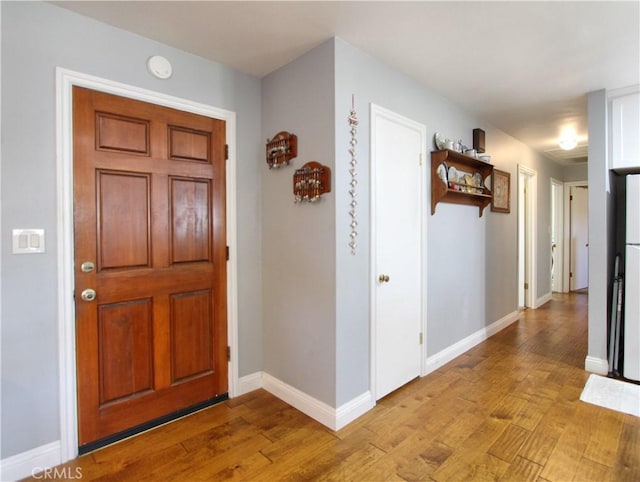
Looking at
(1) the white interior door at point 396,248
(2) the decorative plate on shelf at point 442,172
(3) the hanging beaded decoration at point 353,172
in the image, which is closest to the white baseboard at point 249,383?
(1) the white interior door at point 396,248

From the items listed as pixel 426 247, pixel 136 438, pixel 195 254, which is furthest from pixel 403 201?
pixel 136 438

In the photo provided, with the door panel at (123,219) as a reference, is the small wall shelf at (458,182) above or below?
above

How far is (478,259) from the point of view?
3.63 meters

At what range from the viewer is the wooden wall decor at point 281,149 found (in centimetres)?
235

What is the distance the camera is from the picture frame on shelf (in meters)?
3.85

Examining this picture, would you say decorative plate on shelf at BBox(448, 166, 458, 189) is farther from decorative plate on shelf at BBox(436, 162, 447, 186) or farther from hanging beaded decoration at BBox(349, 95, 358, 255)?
hanging beaded decoration at BBox(349, 95, 358, 255)

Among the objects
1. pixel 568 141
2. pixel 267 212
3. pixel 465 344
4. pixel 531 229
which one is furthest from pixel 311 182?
pixel 531 229

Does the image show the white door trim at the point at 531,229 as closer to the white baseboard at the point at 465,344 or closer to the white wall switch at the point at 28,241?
the white baseboard at the point at 465,344

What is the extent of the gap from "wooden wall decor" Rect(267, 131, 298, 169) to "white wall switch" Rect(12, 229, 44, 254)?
1434 millimetres

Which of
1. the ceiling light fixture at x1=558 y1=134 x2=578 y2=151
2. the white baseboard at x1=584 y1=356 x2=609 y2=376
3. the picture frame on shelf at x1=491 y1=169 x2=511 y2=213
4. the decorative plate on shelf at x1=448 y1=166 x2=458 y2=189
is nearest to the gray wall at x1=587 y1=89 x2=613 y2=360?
the white baseboard at x1=584 y1=356 x2=609 y2=376

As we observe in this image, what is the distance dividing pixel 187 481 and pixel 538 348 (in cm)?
342
